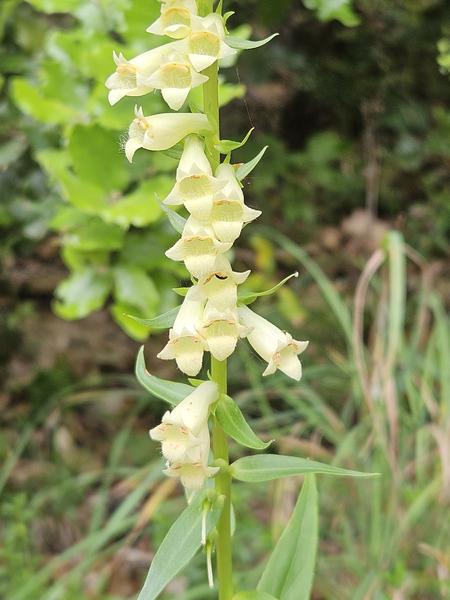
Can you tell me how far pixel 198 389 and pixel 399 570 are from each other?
101 centimetres

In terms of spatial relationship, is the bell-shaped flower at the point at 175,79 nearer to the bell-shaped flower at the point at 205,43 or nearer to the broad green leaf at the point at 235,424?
the bell-shaped flower at the point at 205,43

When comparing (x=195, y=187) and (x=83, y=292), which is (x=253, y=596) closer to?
(x=195, y=187)

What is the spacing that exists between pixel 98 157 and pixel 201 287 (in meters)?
1.05

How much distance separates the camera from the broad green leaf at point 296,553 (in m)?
0.92

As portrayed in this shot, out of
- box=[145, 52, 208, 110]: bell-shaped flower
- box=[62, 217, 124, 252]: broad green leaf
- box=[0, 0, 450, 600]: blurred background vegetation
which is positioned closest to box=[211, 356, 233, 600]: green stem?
box=[145, 52, 208, 110]: bell-shaped flower

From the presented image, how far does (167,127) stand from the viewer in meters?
0.73

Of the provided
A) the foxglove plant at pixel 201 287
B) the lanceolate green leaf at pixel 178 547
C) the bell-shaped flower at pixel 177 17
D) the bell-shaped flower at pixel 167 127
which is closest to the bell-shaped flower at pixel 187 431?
the foxglove plant at pixel 201 287

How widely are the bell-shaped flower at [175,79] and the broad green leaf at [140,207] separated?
2.83 ft

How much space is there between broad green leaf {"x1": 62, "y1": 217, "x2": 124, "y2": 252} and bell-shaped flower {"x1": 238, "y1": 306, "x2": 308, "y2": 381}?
0.94 m

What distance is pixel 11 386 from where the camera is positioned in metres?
2.36

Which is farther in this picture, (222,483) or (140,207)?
(140,207)

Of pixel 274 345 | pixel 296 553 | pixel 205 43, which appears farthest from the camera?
pixel 296 553

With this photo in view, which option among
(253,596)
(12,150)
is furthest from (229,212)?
(12,150)

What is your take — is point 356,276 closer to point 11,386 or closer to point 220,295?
point 11,386
